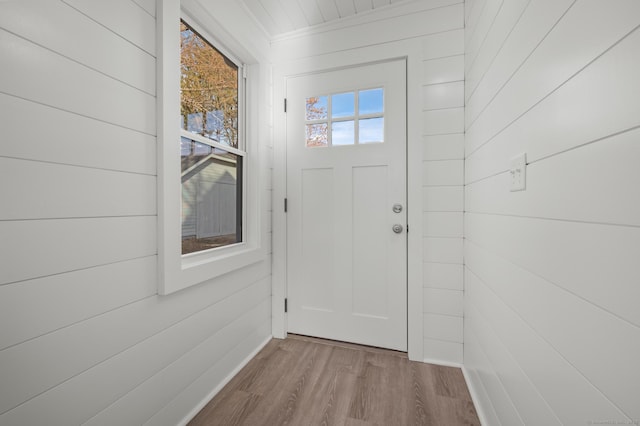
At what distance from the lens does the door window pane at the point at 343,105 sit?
192 centimetres

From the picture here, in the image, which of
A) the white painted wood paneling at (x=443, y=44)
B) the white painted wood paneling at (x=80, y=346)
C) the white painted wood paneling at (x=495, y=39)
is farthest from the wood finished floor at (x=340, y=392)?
the white painted wood paneling at (x=443, y=44)

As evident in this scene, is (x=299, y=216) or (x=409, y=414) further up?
(x=299, y=216)

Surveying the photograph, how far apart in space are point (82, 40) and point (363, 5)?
63.9 inches

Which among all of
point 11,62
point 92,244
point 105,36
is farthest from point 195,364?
point 105,36

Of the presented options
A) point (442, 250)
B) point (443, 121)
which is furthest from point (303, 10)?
point (442, 250)

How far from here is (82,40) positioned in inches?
33.4

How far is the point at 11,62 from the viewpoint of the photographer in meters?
0.69

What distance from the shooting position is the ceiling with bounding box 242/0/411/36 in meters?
1.71

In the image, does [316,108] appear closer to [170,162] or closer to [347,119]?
[347,119]

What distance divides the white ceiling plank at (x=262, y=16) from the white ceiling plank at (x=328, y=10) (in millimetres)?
367

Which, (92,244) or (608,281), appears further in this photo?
(92,244)

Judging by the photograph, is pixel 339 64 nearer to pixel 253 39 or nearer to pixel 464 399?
pixel 253 39

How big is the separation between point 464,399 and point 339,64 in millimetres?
2225

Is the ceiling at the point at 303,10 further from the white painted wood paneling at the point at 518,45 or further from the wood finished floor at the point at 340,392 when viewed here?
the wood finished floor at the point at 340,392
